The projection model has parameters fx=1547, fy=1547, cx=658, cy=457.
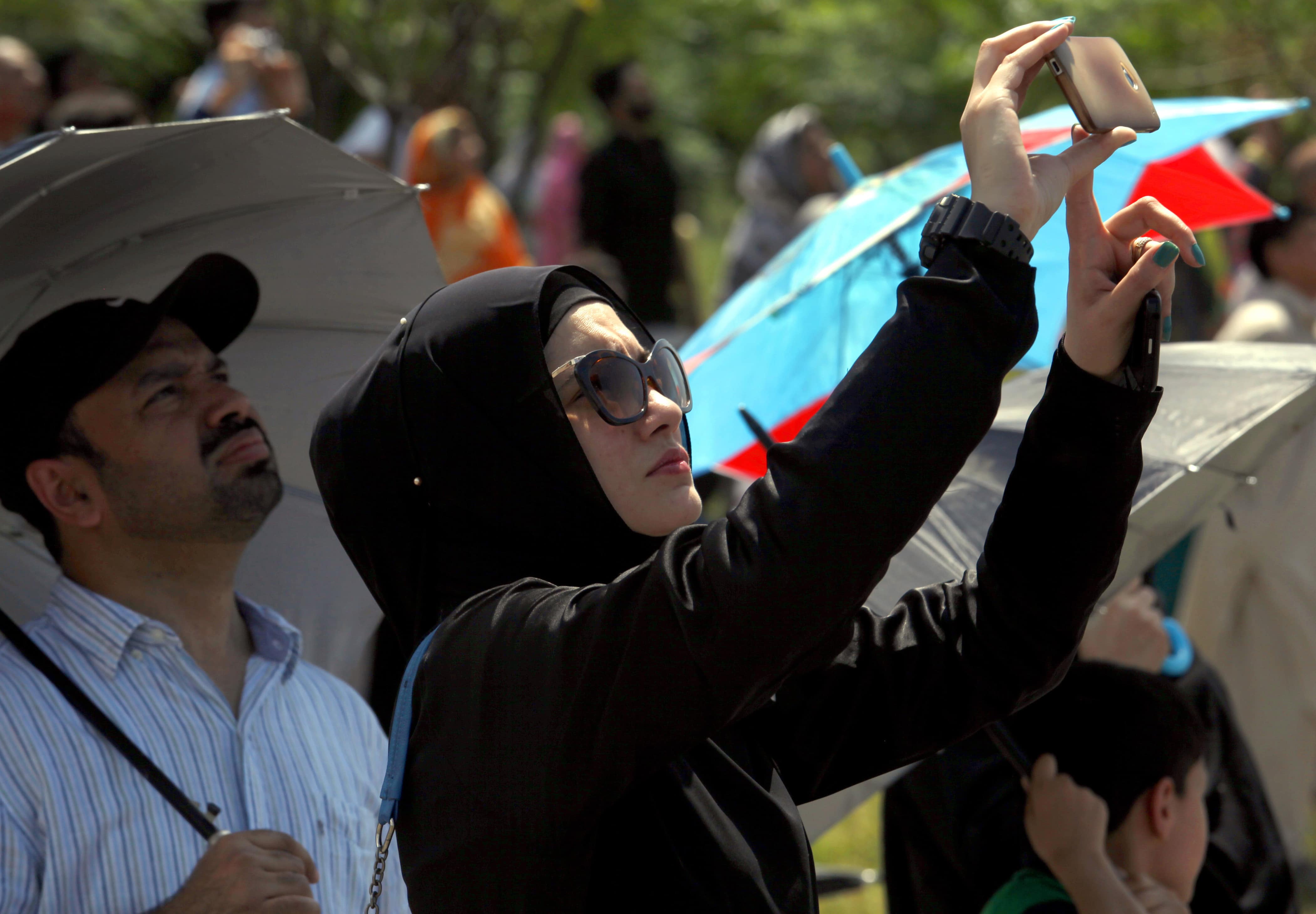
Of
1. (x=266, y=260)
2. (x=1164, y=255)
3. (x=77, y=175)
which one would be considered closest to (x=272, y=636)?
(x=266, y=260)

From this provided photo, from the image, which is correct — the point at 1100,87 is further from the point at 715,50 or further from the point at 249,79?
the point at 715,50

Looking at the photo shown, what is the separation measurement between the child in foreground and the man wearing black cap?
3.56ft

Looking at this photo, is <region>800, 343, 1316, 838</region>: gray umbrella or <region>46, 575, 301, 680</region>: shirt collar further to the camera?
<region>800, 343, 1316, 838</region>: gray umbrella

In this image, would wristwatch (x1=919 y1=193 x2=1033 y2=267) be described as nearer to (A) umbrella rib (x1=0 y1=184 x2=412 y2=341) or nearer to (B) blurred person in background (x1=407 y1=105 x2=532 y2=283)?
(A) umbrella rib (x1=0 y1=184 x2=412 y2=341)

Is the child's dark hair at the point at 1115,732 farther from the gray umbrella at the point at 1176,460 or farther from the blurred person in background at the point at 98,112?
the blurred person in background at the point at 98,112

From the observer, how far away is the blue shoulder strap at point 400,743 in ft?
6.04

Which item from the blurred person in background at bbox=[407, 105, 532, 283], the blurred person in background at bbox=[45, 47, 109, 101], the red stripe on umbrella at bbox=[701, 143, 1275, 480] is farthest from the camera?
the blurred person in background at bbox=[45, 47, 109, 101]

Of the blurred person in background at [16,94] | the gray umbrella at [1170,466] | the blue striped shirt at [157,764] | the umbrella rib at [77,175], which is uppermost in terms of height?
the blurred person in background at [16,94]

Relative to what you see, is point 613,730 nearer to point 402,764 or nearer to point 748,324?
point 402,764

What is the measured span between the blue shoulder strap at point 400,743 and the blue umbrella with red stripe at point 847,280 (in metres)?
1.17

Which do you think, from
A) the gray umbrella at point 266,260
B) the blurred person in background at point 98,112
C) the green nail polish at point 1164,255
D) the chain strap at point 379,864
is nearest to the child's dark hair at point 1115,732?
the green nail polish at point 1164,255

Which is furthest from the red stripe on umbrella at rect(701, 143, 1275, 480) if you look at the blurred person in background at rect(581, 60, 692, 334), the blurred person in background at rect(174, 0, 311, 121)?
the blurred person in background at rect(581, 60, 692, 334)

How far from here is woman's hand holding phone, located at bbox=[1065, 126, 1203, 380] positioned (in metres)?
1.78

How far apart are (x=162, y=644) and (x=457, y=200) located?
18.7ft
